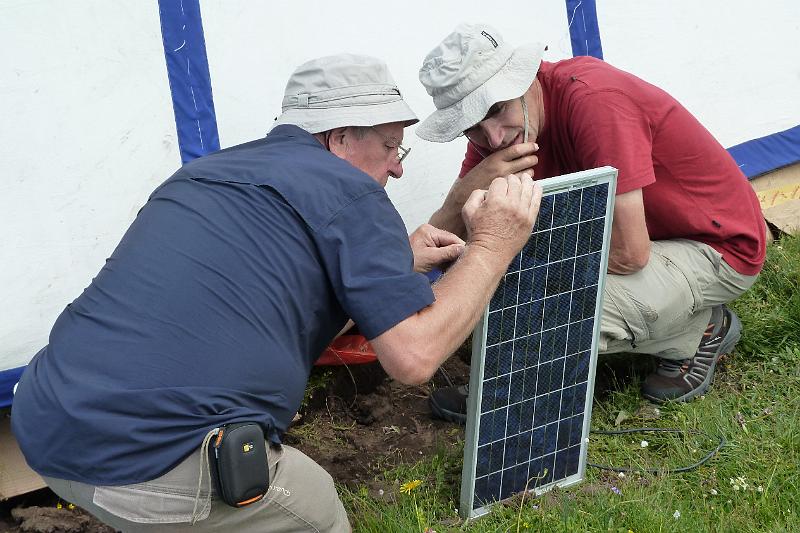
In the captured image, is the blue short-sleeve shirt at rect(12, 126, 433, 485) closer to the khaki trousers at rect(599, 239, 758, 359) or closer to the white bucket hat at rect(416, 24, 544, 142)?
the white bucket hat at rect(416, 24, 544, 142)

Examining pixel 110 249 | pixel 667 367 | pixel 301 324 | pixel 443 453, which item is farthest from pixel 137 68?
pixel 667 367

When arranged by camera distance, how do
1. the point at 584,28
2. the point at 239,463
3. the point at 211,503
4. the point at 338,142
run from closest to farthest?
the point at 239,463 → the point at 211,503 → the point at 338,142 → the point at 584,28

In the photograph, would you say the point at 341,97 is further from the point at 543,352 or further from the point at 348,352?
the point at 348,352

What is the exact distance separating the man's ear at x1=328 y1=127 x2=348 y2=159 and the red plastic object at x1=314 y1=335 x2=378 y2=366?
1.23 metres

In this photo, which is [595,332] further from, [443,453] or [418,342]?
[418,342]

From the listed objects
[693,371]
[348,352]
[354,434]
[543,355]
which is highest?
[543,355]

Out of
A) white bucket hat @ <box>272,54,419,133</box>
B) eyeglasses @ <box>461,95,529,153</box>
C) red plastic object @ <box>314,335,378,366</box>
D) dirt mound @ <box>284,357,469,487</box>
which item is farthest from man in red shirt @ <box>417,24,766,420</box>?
white bucket hat @ <box>272,54,419,133</box>

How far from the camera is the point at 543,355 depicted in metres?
3.00

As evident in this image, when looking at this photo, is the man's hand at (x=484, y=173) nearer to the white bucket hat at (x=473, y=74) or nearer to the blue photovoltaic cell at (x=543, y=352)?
the white bucket hat at (x=473, y=74)

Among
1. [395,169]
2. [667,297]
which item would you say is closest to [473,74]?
[395,169]

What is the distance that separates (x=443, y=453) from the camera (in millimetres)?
3377

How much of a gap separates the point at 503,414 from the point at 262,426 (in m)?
0.91

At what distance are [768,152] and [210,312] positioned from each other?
12.5ft

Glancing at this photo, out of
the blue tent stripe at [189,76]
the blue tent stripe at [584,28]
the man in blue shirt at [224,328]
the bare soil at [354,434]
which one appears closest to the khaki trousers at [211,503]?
the man in blue shirt at [224,328]
